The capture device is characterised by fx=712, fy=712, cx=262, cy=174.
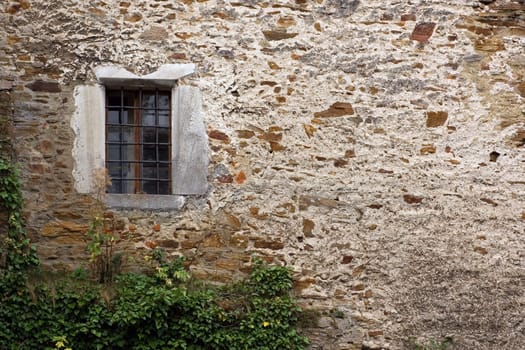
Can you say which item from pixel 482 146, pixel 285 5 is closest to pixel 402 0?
pixel 285 5

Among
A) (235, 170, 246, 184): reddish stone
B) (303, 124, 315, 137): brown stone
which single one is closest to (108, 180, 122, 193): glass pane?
(235, 170, 246, 184): reddish stone

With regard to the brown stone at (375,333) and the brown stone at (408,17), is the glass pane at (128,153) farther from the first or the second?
Result: the brown stone at (408,17)

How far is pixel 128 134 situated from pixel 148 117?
0.22 meters

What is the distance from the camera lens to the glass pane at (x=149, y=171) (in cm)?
606

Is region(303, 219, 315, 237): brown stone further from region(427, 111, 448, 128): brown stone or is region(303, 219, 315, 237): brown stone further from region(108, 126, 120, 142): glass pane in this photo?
region(108, 126, 120, 142): glass pane

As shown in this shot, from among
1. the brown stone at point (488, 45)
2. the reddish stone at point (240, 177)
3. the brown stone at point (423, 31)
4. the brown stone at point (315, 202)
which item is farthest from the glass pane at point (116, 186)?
the brown stone at point (488, 45)

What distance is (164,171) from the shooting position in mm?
6066

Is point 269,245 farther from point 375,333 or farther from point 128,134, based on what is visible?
point 128,134

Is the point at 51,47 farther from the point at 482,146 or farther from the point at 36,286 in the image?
the point at 482,146

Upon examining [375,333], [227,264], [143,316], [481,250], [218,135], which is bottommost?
[375,333]

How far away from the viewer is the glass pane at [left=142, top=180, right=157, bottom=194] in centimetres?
604

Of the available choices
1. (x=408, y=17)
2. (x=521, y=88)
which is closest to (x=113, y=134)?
(x=408, y=17)

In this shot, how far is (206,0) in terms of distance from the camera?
6074 millimetres

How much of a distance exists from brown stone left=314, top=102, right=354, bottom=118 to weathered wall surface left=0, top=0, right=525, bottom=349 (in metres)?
0.01
